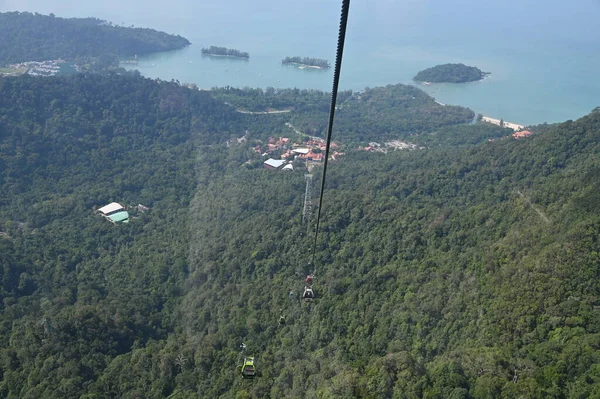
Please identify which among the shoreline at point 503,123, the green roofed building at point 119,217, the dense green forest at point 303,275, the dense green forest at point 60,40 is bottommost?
the green roofed building at point 119,217

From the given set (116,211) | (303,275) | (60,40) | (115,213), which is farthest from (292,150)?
(60,40)

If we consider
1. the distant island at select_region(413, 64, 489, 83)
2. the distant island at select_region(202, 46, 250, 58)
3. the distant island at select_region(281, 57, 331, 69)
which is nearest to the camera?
the distant island at select_region(413, 64, 489, 83)

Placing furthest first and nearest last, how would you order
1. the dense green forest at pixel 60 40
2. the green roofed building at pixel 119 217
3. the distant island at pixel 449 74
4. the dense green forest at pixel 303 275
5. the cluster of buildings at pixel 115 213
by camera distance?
the distant island at pixel 449 74, the dense green forest at pixel 60 40, the cluster of buildings at pixel 115 213, the green roofed building at pixel 119 217, the dense green forest at pixel 303 275

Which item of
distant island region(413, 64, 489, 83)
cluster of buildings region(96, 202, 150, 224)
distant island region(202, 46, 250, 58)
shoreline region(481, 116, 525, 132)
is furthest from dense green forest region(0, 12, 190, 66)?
shoreline region(481, 116, 525, 132)

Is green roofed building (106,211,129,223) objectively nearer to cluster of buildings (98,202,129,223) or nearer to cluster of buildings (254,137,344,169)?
cluster of buildings (98,202,129,223)

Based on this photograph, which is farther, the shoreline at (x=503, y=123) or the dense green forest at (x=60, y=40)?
the dense green forest at (x=60, y=40)

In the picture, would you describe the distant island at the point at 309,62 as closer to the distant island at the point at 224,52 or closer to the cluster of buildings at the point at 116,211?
the distant island at the point at 224,52

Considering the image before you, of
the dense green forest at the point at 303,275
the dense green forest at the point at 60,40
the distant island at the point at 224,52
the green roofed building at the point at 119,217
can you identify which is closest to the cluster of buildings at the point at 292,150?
the dense green forest at the point at 303,275
